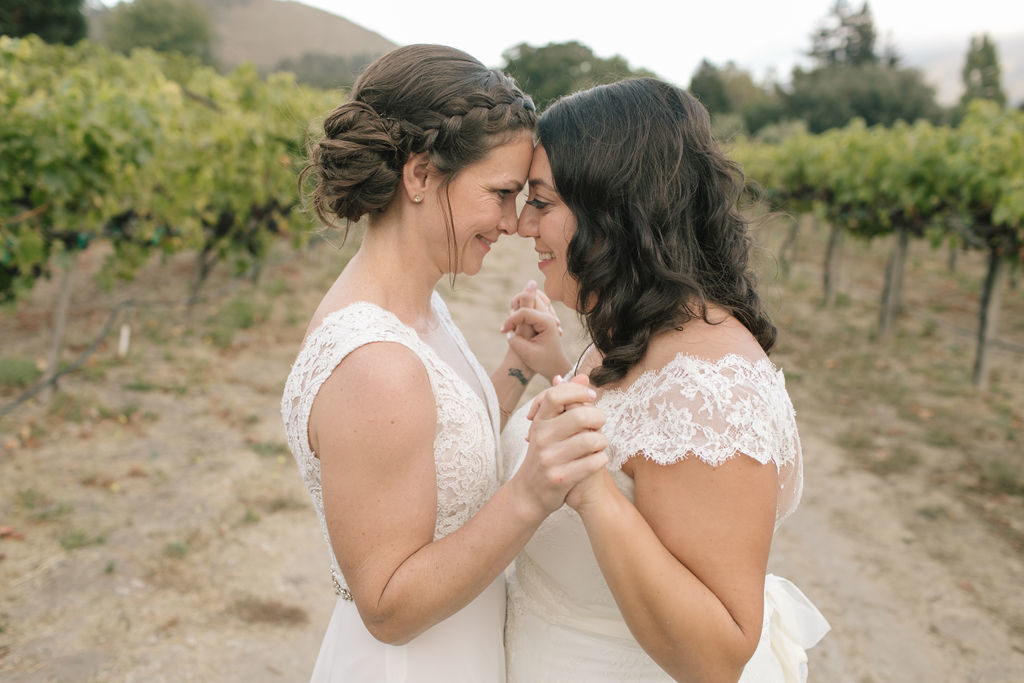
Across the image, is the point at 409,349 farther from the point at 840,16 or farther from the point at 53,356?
the point at 840,16

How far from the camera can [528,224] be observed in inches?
74.1

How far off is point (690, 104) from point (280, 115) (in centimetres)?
828

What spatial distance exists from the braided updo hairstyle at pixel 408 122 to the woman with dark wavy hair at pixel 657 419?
20 centimetres

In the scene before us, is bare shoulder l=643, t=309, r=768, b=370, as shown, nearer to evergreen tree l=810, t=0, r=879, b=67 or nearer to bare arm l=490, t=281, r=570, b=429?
bare arm l=490, t=281, r=570, b=429

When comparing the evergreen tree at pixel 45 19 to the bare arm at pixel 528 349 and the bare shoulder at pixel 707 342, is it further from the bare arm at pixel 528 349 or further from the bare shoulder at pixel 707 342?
the bare shoulder at pixel 707 342

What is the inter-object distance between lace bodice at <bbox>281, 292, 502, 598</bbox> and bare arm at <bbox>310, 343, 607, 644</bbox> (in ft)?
0.21

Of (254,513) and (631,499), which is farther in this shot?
(254,513)

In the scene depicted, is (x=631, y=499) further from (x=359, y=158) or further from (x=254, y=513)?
(x=254, y=513)

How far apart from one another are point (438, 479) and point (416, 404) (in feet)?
0.84

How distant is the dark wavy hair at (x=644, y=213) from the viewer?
1.67 metres

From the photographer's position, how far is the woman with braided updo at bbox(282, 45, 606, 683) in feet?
4.61

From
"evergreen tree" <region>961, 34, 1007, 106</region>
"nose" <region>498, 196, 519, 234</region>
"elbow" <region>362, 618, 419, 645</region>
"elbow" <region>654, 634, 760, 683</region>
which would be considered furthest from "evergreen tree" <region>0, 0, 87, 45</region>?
"evergreen tree" <region>961, 34, 1007, 106</region>

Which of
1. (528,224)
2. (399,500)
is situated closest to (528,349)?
(528,224)

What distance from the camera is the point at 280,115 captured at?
8969mm
